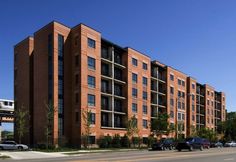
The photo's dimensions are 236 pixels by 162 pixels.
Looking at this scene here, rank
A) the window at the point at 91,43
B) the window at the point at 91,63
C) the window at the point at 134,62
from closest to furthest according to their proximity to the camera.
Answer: the window at the point at 91,63 → the window at the point at 91,43 → the window at the point at 134,62

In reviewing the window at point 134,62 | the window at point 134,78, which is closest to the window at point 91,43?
the window at point 134,62

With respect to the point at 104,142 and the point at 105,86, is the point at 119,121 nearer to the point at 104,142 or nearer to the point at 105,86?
the point at 105,86

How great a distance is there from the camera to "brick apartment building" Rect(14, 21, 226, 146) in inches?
2232

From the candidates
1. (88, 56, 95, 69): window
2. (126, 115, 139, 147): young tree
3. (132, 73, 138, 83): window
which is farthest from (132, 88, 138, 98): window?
(88, 56, 95, 69): window

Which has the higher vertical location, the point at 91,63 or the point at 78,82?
the point at 91,63

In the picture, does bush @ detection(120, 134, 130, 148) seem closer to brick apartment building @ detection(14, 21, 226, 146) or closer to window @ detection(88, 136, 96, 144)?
brick apartment building @ detection(14, 21, 226, 146)

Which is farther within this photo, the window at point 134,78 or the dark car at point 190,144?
the window at point 134,78

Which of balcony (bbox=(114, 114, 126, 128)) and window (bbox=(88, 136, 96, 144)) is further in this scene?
balcony (bbox=(114, 114, 126, 128))

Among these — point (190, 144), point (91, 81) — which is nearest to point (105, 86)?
point (91, 81)

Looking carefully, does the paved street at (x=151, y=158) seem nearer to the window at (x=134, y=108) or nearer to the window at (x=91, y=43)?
the window at (x=91, y=43)

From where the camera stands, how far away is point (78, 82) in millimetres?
57344

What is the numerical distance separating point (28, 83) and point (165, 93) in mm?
36248

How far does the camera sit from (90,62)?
5928 centimetres

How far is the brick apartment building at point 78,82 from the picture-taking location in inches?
2232
